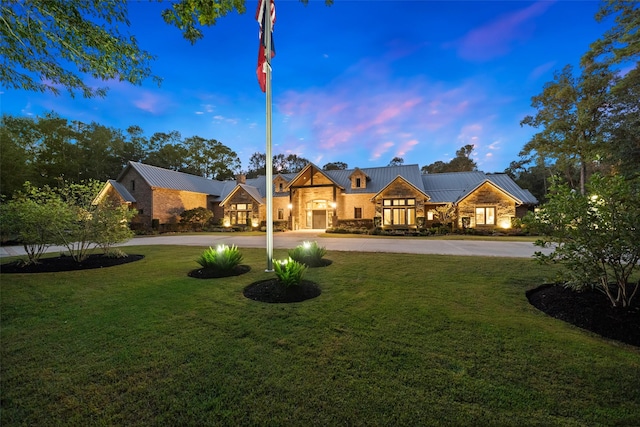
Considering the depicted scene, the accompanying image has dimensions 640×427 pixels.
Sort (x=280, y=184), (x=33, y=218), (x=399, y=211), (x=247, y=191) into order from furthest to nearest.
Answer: (x=280, y=184), (x=247, y=191), (x=399, y=211), (x=33, y=218)

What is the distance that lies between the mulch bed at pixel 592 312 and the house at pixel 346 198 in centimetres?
1775

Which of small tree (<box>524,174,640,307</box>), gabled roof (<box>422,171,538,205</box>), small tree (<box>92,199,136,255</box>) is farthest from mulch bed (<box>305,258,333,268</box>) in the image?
gabled roof (<box>422,171,538,205</box>)

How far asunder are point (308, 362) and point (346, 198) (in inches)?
922

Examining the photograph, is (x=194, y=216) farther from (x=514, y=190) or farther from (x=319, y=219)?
(x=514, y=190)

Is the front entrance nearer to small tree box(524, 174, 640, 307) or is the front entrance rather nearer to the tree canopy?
small tree box(524, 174, 640, 307)

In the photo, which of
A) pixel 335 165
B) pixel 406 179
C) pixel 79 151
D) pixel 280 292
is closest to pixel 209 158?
pixel 79 151

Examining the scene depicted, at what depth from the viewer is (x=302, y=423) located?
2.03 meters

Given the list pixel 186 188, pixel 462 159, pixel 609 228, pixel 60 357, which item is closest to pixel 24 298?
pixel 60 357

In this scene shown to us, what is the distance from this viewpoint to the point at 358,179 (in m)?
25.9

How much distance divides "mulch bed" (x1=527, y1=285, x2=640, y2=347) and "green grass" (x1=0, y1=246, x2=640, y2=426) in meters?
0.30

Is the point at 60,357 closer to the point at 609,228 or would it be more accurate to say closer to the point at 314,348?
the point at 314,348

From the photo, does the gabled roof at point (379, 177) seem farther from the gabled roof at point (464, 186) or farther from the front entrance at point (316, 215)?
the front entrance at point (316, 215)

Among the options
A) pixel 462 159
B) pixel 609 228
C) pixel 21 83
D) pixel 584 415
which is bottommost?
pixel 584 415

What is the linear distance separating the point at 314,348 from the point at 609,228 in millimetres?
5030
